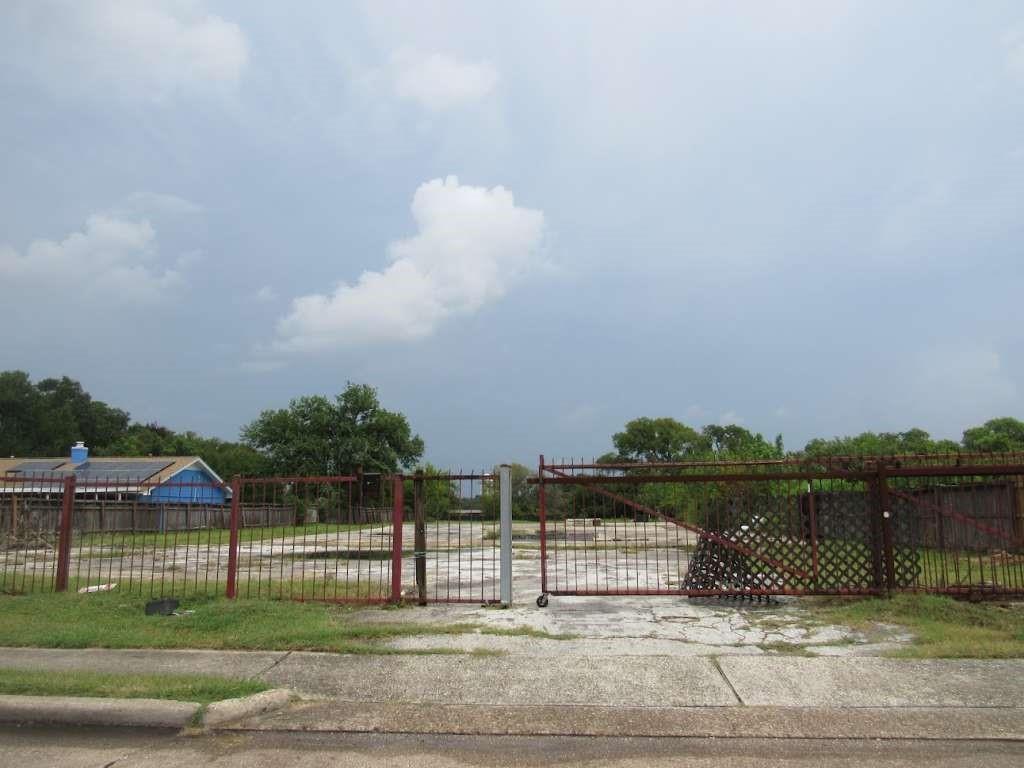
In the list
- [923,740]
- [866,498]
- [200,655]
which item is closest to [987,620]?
[866,498]

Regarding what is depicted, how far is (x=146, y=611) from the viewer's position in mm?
9328

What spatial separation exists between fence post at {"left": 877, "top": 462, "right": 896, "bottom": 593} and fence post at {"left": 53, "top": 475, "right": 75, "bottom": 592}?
1141 centimetres

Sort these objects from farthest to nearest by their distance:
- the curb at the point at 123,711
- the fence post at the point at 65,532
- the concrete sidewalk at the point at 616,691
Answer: the fence post at the point at 65,532
the curb at the point at 123,711
the concrete sidewalk at the point at 616,691

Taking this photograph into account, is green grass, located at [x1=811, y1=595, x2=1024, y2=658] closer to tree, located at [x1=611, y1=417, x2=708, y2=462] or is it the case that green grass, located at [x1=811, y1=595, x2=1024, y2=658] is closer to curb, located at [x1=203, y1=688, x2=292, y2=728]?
curb, located at [x1=203, y1=688, x2=292, y2=728]

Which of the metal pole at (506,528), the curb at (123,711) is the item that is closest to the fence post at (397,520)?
the metal pole at (506,528)

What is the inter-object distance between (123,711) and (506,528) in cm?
503

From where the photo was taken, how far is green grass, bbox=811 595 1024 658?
7.30m

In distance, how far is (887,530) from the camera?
9.41m

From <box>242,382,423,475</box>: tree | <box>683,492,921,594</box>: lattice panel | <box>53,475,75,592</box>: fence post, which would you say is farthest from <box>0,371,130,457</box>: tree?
<box>683,492,921,594</box>: lattice panel

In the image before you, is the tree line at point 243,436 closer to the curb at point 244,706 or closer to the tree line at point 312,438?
the tree line at point 312,438

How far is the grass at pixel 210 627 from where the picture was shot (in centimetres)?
777

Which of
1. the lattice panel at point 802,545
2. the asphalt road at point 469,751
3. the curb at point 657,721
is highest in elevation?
the lattice panel at point 802,545

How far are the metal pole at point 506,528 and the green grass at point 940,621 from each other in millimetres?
4008

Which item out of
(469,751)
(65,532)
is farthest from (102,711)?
(65,532)
